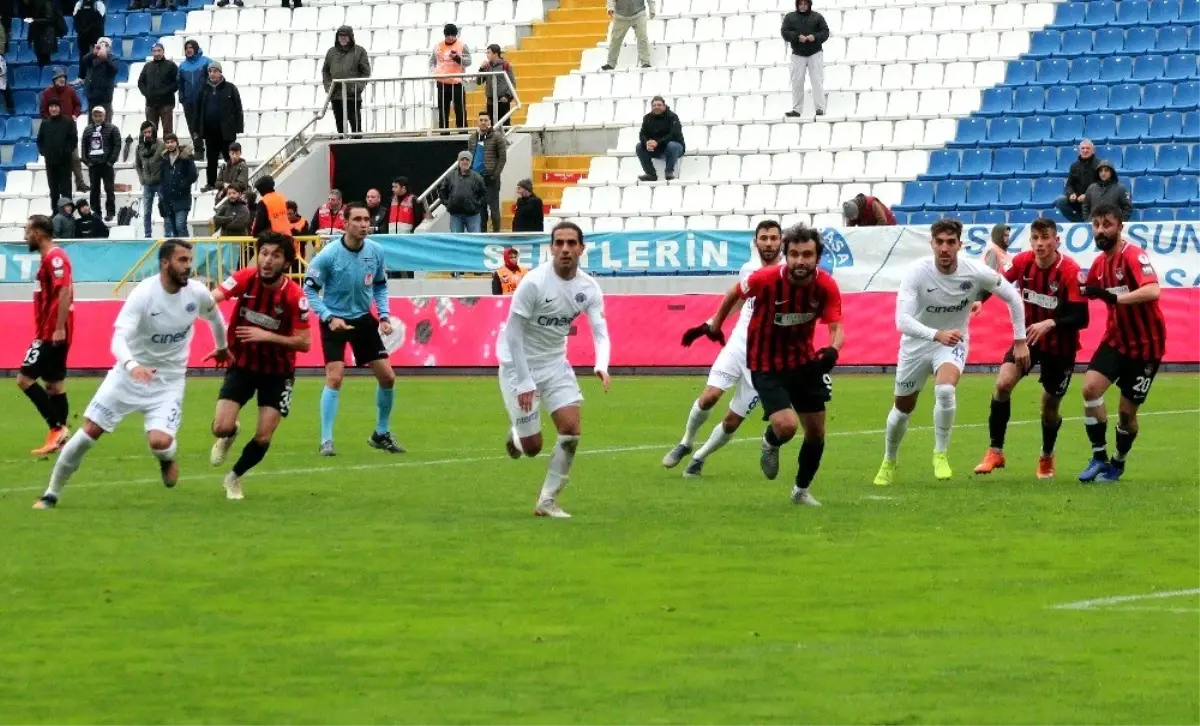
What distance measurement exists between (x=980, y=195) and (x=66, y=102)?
15643 mm

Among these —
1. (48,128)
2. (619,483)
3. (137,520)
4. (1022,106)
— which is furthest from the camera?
(48,128)

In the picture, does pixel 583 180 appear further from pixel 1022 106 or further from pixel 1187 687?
pixel 1187 687

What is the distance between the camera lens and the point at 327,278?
61.0 feet

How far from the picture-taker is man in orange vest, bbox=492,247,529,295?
30109 millimetres

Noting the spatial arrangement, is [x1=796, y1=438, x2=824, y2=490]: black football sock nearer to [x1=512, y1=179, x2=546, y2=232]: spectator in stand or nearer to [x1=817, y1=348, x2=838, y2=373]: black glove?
[x1=817, y1=348, x2=838, y2=373]: black glove

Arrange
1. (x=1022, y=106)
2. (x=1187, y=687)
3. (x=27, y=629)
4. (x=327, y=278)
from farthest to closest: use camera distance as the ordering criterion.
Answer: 1. (x=1022, y=106)
2. (x=327, y=278)
3. (x=27, y=629)
4. (x=1187, y=687)

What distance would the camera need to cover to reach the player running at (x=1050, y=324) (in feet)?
52.0

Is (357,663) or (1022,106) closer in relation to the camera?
(357,663)

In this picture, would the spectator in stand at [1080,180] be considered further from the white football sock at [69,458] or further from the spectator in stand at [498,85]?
the white football sock at [69,458]

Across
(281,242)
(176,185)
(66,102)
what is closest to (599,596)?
(281,242)

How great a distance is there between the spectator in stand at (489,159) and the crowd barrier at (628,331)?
4.07 metres

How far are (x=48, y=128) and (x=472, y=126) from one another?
7.06 metres

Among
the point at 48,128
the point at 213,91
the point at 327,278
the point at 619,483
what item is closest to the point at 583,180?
the point at 213,91

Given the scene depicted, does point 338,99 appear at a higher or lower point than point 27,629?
higher
